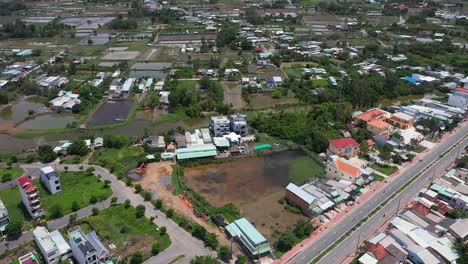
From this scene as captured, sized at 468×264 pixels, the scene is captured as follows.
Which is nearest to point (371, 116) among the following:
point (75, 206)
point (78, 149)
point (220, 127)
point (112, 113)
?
point (220, 127)

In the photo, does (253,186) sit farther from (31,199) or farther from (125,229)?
(31,199)

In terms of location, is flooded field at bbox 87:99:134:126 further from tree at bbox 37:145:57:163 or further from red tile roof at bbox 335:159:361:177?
red tile roof at bbox 335:159:361:177

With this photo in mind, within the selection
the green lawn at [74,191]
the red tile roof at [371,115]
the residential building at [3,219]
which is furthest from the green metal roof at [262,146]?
the residential building at [3,219]

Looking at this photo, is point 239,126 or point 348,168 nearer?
point 348,168

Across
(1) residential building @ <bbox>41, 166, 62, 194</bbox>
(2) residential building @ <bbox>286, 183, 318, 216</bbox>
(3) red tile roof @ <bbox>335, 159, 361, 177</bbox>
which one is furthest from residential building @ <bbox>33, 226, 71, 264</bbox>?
(3) red tile roof @ <bbox>335, 159, 361, 177</bbox>

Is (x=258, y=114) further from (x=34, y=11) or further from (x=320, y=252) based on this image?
(x=34, y=11)

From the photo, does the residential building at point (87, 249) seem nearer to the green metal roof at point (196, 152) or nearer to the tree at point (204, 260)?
the tree at point (204, 260)
